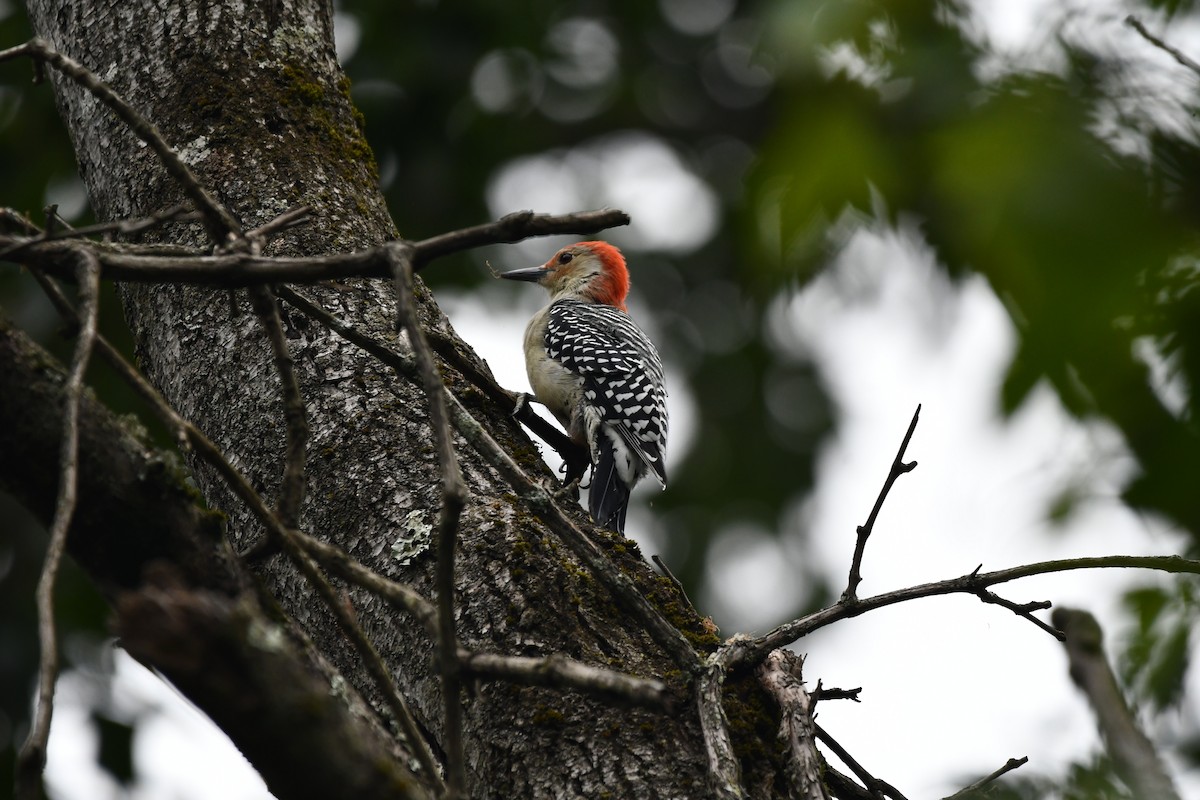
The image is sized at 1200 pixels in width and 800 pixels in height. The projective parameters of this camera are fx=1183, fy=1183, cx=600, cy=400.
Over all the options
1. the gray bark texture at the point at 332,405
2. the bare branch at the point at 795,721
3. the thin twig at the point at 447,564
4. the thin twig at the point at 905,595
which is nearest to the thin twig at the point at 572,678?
the thin twig at the point at 447,564

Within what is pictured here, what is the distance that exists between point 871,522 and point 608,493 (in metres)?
2.80

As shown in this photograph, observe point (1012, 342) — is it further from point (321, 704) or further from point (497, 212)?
point (497, 212)

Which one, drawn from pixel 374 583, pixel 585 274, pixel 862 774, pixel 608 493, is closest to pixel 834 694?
pixel 862 774

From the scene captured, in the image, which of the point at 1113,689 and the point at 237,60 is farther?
the point at 237,60

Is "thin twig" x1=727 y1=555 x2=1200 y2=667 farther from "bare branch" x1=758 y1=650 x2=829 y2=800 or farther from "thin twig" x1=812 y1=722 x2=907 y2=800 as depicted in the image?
"thin twig" x1=812 y1=722 x2=907 y2=800

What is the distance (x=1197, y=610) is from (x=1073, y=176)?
67cm

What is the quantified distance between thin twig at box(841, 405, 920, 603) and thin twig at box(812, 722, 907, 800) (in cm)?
29

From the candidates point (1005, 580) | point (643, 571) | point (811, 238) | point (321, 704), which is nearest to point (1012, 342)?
point (811, 238)

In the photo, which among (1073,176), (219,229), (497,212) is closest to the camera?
(1073,176)

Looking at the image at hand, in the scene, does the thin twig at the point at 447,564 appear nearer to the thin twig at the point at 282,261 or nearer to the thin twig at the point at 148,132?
the thin twig at the point at 282,261

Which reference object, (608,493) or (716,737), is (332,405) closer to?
(716,737)

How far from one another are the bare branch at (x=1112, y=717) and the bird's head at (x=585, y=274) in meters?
6.92

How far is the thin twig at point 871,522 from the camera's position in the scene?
2.40 meters

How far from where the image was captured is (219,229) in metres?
1.92
